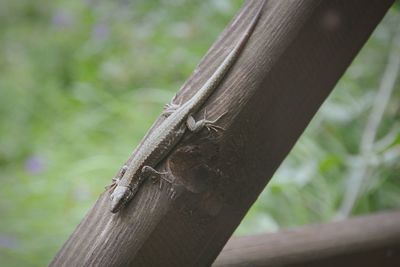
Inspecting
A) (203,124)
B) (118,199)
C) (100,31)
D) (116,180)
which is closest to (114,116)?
(100,31)

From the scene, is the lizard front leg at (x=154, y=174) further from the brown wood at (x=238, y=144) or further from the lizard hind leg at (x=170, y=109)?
the lizard hind leg at (x=170, y=109)

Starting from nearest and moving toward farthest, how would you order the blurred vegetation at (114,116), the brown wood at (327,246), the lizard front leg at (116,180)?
the lizard front leg at (116,180)
the brown wood at (327,246)
the blurred vegetation at (114,116)

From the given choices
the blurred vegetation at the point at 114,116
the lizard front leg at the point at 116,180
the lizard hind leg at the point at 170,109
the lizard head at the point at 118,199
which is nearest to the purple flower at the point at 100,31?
the blurred vegetation at the point at 114,116

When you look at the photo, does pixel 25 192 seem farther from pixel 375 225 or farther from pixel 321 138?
pixel 375 225

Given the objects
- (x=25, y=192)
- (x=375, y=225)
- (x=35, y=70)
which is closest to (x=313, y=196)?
(x=375, y=225)

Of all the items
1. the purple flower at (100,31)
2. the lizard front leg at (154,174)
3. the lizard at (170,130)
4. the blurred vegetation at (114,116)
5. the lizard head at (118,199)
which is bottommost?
the lizard head at (118,199)

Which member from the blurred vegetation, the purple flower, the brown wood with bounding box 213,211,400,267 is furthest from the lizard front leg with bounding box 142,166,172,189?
the purple flower

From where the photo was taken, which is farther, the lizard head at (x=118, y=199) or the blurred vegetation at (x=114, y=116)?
the blurred vegetation at (x=114, y=116)

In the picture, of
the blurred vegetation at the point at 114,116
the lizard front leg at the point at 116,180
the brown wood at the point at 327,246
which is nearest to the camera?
the lizard front leg at the point at 116,180
